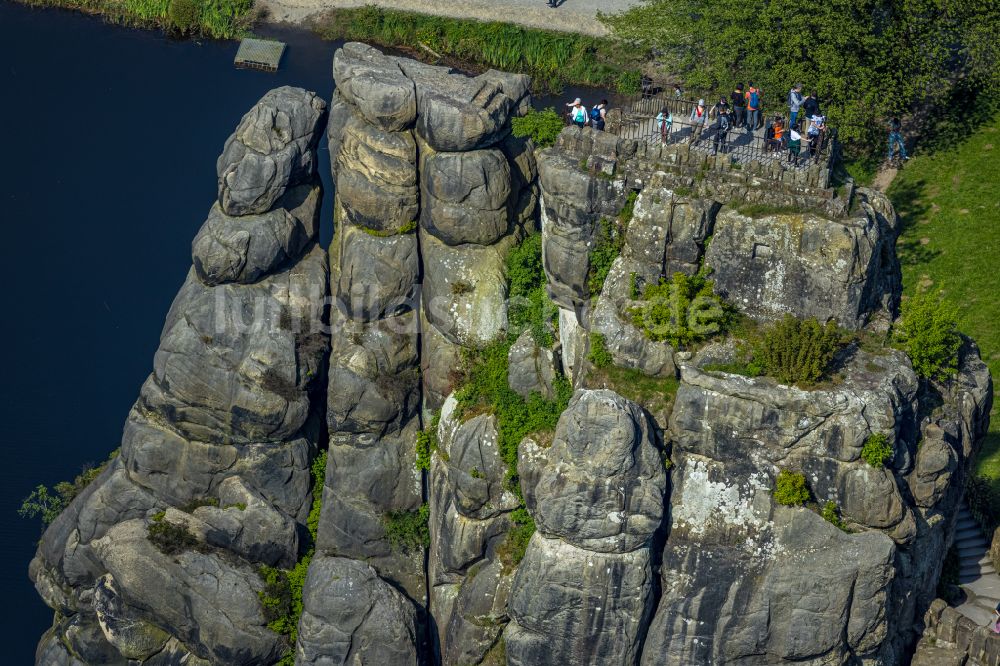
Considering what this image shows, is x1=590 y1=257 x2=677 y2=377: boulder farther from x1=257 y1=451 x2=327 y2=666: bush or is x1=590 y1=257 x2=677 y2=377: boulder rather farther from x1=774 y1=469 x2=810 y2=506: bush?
x1=257 y1=451 x2=327 y2=666: bush

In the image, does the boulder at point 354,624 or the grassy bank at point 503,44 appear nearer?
the boulder at point 354,624

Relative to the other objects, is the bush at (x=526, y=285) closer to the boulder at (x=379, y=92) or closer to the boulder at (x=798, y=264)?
the boulder at (x=379, y=92)

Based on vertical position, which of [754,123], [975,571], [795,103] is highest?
[795,103]

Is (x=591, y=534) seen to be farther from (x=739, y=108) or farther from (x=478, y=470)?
(x=739, y=108)

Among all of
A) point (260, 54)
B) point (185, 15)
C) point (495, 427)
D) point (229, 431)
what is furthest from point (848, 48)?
point (185, 15)

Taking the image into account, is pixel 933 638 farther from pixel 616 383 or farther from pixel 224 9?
pixel 224 9

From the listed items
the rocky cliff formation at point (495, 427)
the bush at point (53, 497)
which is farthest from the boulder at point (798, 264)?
the bush at point (53, 497)
